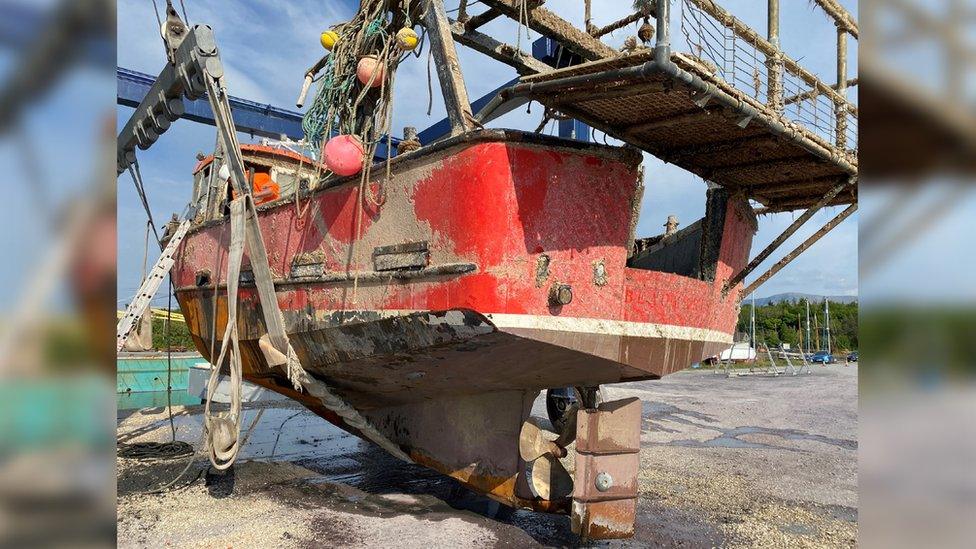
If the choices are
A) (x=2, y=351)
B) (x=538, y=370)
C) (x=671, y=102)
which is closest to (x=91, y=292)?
(x=2, y=351)

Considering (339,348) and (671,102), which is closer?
(671,102)

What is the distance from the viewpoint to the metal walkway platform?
3.24 meters

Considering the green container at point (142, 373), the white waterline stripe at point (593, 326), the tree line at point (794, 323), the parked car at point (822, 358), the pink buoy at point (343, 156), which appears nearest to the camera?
the white waterline stripe at point (593, 326)

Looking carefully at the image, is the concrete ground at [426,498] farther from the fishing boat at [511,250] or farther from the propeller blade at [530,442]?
the propeller blade at [530,442]

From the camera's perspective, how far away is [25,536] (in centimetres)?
69

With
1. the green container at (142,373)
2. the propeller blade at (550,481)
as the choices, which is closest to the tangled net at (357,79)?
the propeller blade at (550,481)

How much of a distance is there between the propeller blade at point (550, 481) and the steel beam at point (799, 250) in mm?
2371

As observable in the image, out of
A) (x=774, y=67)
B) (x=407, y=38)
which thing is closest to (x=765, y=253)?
(x=774, y=67)

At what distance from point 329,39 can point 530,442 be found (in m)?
4.06

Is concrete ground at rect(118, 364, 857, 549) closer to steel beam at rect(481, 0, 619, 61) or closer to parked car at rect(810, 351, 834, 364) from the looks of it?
steel beam at rect(481, 0, 619, 61)

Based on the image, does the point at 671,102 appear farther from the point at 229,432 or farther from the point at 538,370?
the point at 229,432

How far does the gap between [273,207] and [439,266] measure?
8.40ft

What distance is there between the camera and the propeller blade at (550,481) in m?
5.25

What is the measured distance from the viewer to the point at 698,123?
400 cm
